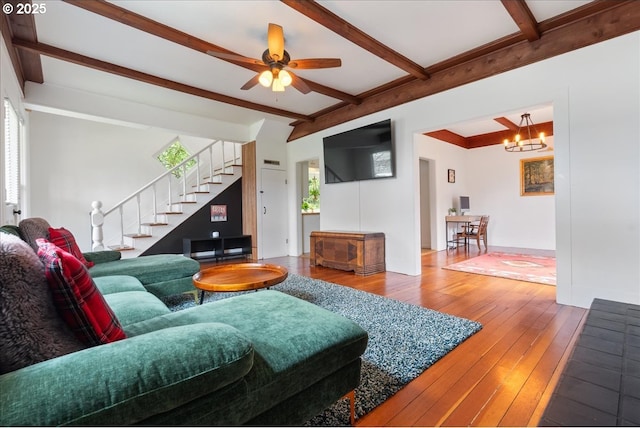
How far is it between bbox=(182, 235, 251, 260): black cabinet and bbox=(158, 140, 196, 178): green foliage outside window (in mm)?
1821

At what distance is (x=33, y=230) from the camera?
86.4 inches

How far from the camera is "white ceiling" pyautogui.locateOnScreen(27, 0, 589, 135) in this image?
2580 mm

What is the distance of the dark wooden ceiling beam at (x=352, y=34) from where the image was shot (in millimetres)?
2477

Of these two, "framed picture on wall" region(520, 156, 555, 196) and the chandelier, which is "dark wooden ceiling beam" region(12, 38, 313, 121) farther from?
"framed picture on wall" region(520, 156, 555, 196)

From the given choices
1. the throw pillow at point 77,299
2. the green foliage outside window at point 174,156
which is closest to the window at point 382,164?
the throw pillow at point 77,299

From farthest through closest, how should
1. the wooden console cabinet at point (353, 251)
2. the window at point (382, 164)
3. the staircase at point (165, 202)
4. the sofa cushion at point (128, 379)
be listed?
1. the staircase at point (165, 202)
2. the window at point (382, 164)
3. the wooden console cabinet at point (353, 251)
4. the sofa cushion at point (128, 379)

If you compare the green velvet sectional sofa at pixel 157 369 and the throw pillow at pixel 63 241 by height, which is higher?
the throw pillow at pixel 63 241

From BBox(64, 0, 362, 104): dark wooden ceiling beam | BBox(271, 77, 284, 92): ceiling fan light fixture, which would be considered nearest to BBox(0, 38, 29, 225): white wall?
BBox(64, 0, 362, 104): dark wooden ceiling beam

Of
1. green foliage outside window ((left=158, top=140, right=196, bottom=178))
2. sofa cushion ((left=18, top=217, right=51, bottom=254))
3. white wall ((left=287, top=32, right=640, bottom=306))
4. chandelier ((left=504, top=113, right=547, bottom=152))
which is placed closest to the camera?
sofa cushion ((left=18, top=217, right=51, bottom=254))

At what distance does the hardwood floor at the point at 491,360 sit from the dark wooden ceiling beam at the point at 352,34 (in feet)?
8.88

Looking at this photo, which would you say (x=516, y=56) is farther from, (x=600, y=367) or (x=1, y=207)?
(x=1, y=207)

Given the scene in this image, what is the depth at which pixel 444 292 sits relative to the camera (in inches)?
131

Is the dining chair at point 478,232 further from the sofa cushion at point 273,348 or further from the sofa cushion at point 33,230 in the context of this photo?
the sofa cushion at point 33,230

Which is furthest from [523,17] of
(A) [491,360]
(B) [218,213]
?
(B) [218,213]
